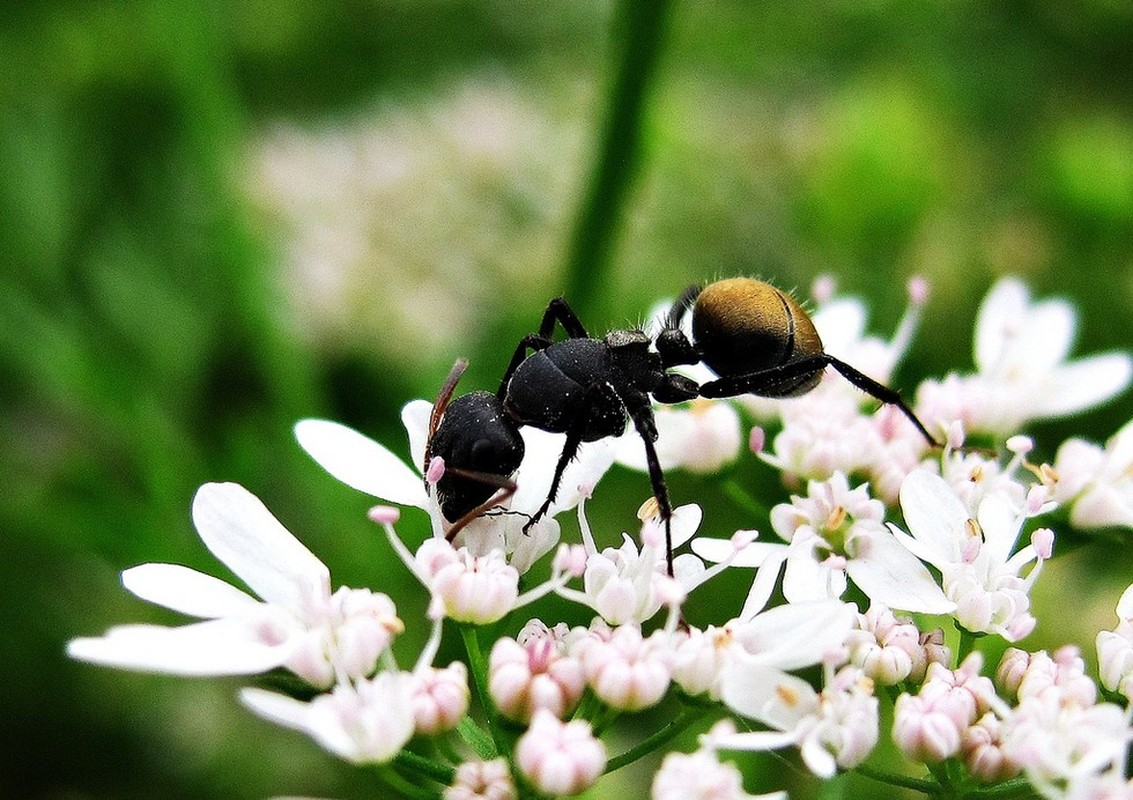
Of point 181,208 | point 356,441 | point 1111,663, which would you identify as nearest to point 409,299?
point 181,208

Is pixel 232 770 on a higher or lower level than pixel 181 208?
lower

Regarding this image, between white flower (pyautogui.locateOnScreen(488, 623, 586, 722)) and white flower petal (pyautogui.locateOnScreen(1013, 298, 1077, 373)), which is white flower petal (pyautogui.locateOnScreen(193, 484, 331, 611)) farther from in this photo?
white flower petal (pyautogui.locateOnScreen(1013, 298, 1077, 373))

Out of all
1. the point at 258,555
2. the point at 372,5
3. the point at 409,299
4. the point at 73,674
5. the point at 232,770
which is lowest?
the point at 232,770

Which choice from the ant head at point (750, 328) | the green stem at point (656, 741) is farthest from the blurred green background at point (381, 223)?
the green stem at point (656, 741)

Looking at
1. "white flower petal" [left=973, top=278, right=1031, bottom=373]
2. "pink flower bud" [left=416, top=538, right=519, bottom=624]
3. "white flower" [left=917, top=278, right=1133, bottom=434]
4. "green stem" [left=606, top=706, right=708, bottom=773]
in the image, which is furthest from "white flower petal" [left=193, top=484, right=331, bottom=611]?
"white flower petal" [left=973, top=278, right=1031, bottom=373]

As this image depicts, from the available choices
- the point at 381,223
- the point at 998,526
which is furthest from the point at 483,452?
the point at 381,223

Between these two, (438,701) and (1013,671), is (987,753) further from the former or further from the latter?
(438,701)

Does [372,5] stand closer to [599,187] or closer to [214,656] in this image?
[599,187]
